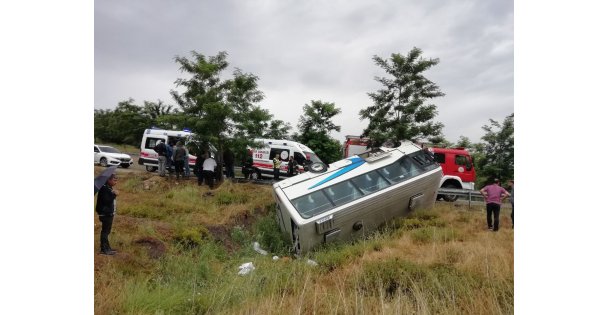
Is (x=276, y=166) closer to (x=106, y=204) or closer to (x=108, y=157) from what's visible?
(x=108, y=157)

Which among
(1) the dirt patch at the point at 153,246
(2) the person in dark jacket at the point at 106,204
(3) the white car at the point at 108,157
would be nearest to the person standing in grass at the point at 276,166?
(3) the white car at the point at 108,157

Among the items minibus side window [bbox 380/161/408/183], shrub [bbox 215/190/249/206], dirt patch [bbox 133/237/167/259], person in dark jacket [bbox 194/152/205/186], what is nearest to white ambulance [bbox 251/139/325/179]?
person in dark jacket [bbox 194/152/205/186]

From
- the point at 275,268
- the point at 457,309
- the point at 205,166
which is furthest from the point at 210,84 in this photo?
the point at 457,309

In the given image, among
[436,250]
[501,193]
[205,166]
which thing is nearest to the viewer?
[436,250]

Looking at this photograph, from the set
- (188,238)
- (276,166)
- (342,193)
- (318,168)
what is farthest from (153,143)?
(342,193)

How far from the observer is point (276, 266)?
245 inches

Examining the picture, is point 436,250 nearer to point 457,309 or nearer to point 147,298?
point 457,309

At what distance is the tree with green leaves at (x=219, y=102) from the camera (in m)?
12.9

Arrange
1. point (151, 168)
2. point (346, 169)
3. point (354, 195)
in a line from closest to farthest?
1. point (354, 195)
2. point (346, 169)
3. point (151, 168)

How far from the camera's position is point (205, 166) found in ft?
41.3

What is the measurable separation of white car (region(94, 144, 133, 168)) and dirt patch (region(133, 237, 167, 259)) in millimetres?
12657

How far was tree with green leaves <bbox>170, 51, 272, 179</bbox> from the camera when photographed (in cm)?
1291

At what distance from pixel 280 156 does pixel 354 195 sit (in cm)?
828

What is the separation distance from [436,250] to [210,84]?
9.71 meters
